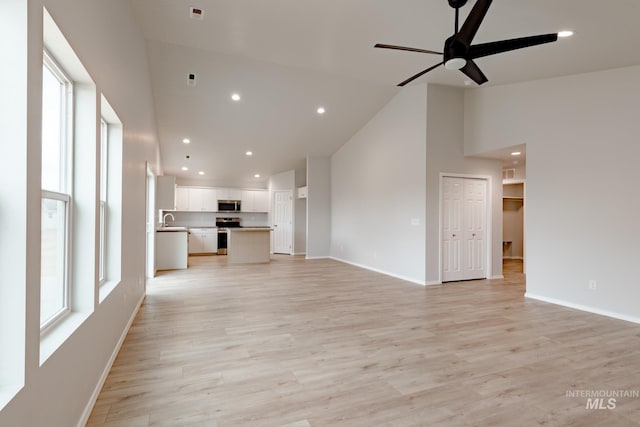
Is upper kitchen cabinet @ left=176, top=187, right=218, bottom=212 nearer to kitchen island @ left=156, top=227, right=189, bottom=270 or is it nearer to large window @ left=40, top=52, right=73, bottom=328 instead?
kitchen island @ left=156, top=227, right=189, bottom=270

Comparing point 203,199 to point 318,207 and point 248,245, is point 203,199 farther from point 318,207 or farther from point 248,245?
point 318,207

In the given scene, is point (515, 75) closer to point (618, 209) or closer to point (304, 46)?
point (618, 209)

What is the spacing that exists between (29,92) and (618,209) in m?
5.66

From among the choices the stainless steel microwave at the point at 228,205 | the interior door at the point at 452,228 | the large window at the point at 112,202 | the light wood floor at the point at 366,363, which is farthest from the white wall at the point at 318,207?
the large window at the point at 112,202

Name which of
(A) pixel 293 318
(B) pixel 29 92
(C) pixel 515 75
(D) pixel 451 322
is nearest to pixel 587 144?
(C) pixel 515 75

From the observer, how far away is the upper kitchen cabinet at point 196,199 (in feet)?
34.2

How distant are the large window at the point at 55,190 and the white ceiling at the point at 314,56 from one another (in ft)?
7.37

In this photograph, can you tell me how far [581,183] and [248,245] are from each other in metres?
6.88

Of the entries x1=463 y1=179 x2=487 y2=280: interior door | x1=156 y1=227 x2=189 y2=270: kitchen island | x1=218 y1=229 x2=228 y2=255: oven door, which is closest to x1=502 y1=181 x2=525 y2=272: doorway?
x1=463 y1=179 x2=487 y2=280: interior door

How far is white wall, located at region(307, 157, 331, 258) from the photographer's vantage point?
9258 millimetres

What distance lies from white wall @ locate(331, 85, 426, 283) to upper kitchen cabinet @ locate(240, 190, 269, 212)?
3450 mm

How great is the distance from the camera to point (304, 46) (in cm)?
446

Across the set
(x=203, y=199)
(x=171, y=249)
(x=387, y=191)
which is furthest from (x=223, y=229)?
(x=387, y=191)

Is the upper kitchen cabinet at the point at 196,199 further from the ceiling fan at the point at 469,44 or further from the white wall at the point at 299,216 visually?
the ceiling fan at the point at 469,44
